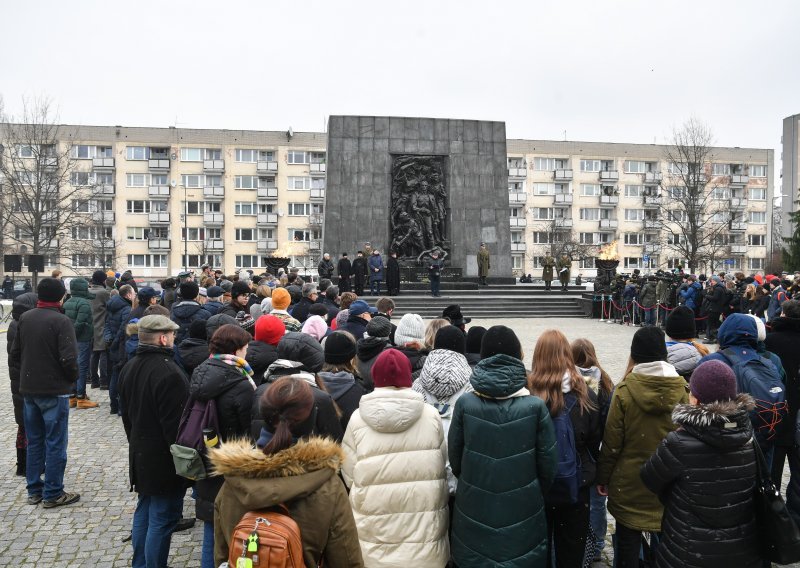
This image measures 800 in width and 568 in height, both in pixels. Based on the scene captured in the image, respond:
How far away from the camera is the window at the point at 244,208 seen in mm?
61291

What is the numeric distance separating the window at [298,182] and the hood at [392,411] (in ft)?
194

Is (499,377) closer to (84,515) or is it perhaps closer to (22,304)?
(84,515)

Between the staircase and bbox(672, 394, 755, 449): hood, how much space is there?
58.2 ft

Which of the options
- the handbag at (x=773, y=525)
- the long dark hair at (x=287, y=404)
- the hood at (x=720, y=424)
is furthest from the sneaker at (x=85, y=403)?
the handbag at (x=773, y=525)

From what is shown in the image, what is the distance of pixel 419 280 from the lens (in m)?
24.6

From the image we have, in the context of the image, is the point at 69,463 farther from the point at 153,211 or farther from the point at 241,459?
the point at 153,211

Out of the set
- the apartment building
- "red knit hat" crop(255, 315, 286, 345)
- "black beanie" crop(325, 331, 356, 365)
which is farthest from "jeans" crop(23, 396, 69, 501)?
the apartment building

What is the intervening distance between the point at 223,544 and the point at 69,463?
5.36 metres

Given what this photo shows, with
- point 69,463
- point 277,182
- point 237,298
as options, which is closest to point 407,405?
Answer: point 69,463

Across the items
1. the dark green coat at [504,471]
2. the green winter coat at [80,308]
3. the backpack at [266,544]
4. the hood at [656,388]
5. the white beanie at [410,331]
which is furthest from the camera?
the green winter coat at [80,308]

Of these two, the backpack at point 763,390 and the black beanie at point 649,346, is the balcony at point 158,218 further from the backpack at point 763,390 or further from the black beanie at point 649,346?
the black beanie at point 649,346

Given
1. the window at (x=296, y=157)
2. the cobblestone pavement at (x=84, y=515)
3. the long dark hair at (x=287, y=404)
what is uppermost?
the window at (x=296, y=157)

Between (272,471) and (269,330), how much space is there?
2.87 metres

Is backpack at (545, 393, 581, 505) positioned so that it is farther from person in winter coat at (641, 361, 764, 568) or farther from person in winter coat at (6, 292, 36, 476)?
person in winter coat at (6, 292, 36, 476)
